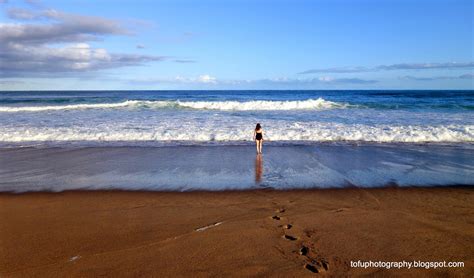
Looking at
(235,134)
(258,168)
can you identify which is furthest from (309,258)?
(235,134)

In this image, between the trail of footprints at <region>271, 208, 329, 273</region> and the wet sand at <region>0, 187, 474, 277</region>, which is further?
the wet sand at <region>0, 187, 474, 277</region>

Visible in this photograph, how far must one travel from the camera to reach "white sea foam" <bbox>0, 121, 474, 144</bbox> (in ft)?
45.1

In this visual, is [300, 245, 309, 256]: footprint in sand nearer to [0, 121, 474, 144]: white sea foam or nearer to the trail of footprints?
the trail of footprints

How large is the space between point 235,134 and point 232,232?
992 cm

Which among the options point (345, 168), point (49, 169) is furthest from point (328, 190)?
point (49, 169)

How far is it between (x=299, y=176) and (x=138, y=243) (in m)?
4.51

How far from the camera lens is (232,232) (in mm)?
4906

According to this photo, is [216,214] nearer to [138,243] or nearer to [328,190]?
[138,243]

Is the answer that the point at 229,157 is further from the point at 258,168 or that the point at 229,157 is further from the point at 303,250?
the point at 303,250

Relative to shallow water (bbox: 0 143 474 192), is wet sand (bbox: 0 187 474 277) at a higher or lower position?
lower

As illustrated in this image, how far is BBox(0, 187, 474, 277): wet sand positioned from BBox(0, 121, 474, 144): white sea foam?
6.99 metres

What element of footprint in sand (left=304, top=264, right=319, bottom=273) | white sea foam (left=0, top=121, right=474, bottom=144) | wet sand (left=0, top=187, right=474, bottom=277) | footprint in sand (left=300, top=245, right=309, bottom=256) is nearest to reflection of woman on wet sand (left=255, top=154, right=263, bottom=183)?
wet sand (left=0, top=187, right=474, bottom=277)

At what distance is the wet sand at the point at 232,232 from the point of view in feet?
13.1

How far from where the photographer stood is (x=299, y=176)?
817cm
